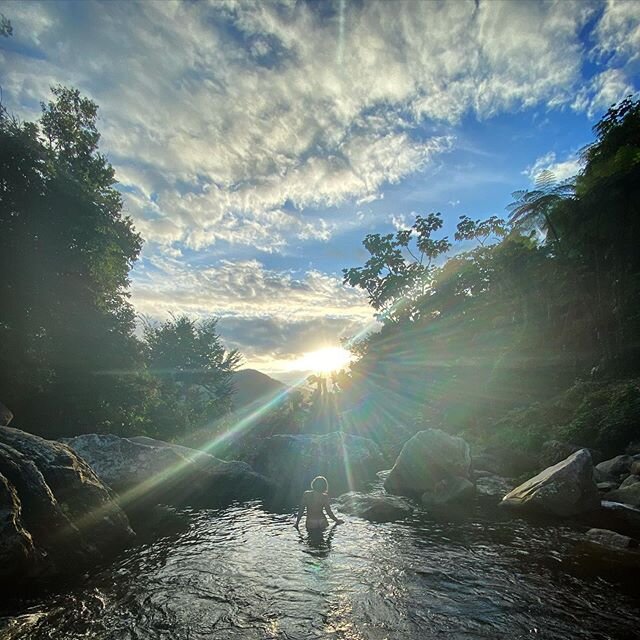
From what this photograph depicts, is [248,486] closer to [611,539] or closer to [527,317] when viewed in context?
[611,539]

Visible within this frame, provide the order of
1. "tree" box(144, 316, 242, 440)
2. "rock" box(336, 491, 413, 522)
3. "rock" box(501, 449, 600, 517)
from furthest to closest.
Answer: "tree" box(144, 316, 242, 440)
"rock" box(336, 491, 413, 522)
"rock" box(501, 449, 600, 517)

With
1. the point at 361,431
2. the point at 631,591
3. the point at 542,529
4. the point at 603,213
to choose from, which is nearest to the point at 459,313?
the point at 361,431

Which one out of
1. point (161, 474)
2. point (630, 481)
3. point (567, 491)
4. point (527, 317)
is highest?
point (527, 317)

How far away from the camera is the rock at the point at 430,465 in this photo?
16531mm

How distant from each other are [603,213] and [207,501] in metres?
27.4

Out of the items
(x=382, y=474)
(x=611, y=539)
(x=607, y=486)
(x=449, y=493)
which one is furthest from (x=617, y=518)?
(x=382, y=474)

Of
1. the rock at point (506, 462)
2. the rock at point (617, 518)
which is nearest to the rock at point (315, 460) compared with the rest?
the rock at point (506, 462)

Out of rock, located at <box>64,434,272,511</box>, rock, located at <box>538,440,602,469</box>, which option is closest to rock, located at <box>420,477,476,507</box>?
rock, located at <box>538,440,602,469</box>

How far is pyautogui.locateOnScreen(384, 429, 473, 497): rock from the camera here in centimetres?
1653

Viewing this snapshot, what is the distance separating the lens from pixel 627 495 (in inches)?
477

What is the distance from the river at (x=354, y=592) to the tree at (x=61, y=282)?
680 inches

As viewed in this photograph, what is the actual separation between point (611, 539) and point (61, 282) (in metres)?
28.2

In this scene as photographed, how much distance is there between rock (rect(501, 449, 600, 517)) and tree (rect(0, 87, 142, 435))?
25.7 m

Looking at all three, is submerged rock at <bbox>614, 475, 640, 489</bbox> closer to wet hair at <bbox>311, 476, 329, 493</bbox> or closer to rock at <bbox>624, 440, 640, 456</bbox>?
rock at <bbox>624, 440, 640, 456</bbox>
